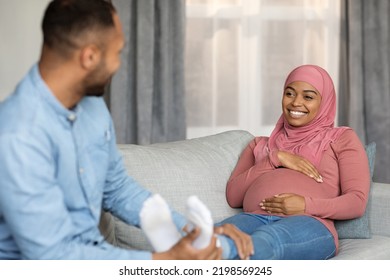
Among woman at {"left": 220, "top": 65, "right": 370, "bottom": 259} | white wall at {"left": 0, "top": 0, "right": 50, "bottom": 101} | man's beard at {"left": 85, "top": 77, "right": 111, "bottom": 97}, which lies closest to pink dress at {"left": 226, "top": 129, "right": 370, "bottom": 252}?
woman at {"left": 220, "top": 65, "right": 370, "bottom": 259}

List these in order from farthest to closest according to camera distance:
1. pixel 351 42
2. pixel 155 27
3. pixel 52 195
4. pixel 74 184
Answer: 1. pixel 351 42
2. pixel 155 27
3. pixel 74 184
4. pixel 52 195

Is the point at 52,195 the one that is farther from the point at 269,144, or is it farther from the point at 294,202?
the point at 269,144

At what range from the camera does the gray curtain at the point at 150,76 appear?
153 inches

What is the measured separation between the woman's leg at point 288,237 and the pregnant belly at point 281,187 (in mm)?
75

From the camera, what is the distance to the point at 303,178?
7.75 ft

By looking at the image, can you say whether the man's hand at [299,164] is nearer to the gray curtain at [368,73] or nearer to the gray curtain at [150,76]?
the gray curtain at [150,76]

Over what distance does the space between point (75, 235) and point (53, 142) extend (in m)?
0.24

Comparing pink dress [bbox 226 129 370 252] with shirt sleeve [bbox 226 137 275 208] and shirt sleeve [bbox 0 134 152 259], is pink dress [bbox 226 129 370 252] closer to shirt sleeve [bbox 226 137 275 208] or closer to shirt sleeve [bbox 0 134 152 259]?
shirt sleeve [bbox 226 137 275 208]

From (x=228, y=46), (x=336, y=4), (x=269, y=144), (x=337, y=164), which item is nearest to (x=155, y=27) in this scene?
(x=228, y=46)

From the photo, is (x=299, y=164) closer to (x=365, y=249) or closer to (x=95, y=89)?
(x=365, y=249)

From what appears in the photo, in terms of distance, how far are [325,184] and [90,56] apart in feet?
3.78

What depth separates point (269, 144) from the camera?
2.59 metres

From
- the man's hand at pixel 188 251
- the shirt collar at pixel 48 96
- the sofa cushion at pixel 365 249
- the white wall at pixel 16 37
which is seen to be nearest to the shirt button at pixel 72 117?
the shirt collar at pixel 48 96

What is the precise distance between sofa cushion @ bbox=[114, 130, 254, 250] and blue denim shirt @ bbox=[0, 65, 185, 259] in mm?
621
